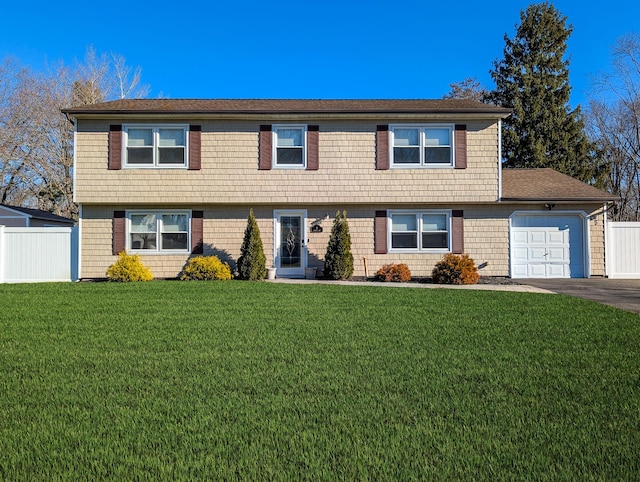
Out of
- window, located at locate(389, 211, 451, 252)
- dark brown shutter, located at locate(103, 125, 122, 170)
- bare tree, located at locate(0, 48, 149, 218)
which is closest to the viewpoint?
dark brown shutter, located at locate(103, 125, 122, 170)

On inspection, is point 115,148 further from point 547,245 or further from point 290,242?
point 547,245

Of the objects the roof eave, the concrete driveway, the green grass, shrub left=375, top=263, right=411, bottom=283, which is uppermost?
the roof eave

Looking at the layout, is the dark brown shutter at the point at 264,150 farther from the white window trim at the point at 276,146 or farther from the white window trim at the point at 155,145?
the white window trim at the point at 155,145

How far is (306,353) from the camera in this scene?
5.45 m

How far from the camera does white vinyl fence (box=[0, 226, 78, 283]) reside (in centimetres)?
1446

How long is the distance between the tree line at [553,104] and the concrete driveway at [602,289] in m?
13.6

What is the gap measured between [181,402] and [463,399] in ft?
7.82

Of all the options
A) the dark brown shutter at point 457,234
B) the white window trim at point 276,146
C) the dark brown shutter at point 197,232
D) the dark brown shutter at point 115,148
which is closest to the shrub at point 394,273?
the dark brown shutter at point 457,234

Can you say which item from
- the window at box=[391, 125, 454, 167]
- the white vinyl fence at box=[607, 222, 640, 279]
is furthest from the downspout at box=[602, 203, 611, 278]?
the window at box=[391, 125, 454, 167]

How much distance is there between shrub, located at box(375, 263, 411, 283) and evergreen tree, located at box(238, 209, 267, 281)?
3594 mm

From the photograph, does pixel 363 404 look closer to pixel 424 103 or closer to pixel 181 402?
pixel 181 402

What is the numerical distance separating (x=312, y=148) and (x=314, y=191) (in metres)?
1.36

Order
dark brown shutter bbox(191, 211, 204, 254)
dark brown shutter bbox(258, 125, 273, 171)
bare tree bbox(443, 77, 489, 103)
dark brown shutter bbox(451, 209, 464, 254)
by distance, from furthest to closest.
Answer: bare tree bbox(443, 77, 489, 103) < dark brown shutter bbox(451, 209, 464, 254) < dark brown shutter bbox(191, 211, 204, 254) < dark brown shutter bbox(258, 125, 273, 171)

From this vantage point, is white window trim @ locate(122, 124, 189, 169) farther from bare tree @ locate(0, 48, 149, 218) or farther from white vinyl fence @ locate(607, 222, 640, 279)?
bare tree @ locate(0, 48, 149, 218)
